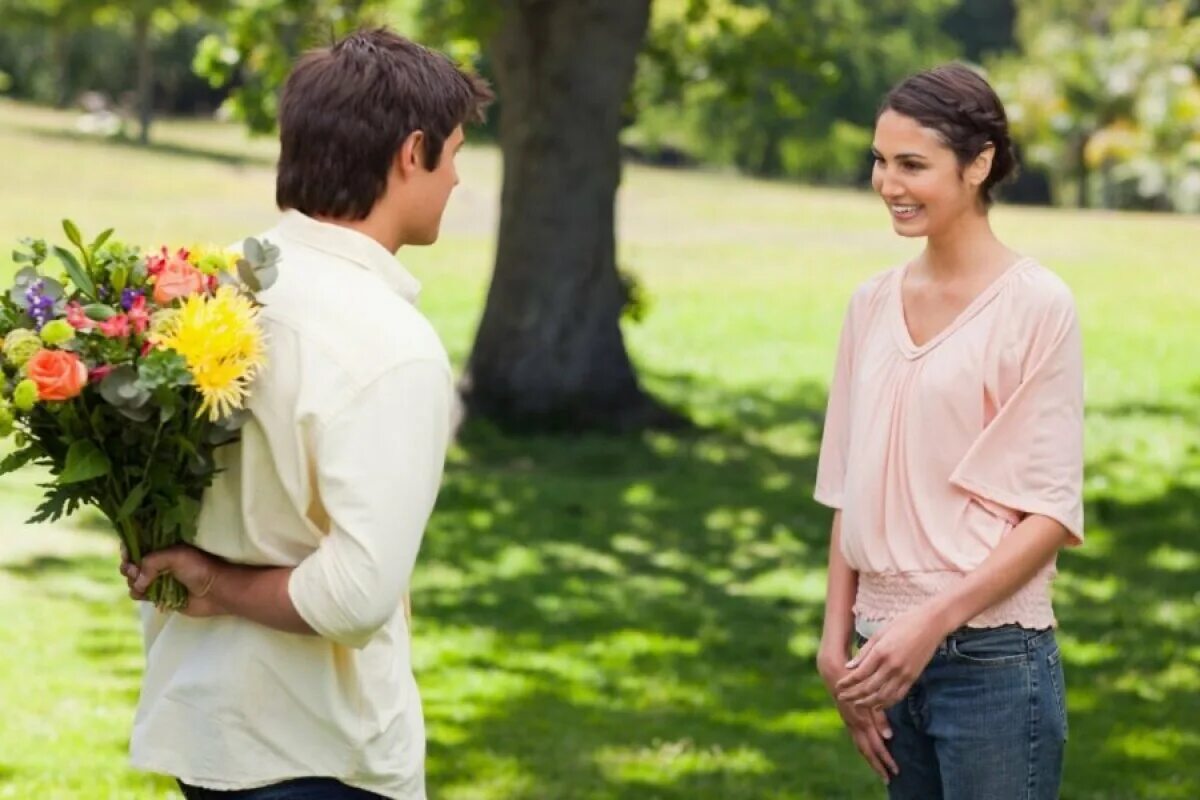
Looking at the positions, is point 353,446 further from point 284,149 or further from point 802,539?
point 802,539

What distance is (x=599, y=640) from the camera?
8.64 metres

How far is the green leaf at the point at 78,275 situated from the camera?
2748 mm

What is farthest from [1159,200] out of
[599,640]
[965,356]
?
[965,356]

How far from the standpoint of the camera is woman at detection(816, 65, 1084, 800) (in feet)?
10.5

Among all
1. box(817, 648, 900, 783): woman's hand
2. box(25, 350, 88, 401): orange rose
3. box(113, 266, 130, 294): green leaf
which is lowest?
box(817, 648, 900, 783): woman's hand

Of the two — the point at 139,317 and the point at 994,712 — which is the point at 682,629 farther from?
the point at 139,317

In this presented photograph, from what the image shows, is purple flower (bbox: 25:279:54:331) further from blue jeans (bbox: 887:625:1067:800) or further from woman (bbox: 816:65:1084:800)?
blue jeans (bbox: 887:625:1067:800)

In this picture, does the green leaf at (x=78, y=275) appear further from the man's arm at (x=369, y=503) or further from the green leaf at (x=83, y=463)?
the man's arm at (x=369, y=503)

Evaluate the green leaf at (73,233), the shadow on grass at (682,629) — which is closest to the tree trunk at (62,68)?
the shadow on grass at (682,629)

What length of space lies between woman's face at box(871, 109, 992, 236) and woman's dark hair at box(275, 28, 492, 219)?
0.88 meters

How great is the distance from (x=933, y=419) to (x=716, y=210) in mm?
34356

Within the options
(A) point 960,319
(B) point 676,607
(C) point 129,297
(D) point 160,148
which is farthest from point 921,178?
(D) point 160,148

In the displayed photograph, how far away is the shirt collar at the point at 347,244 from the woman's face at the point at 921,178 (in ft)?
3.16

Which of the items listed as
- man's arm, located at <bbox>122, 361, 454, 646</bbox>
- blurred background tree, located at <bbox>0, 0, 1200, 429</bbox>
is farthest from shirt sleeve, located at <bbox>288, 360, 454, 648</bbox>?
blurred background tree, located at <bbox>0, 0, 1200, 429</bbox>
